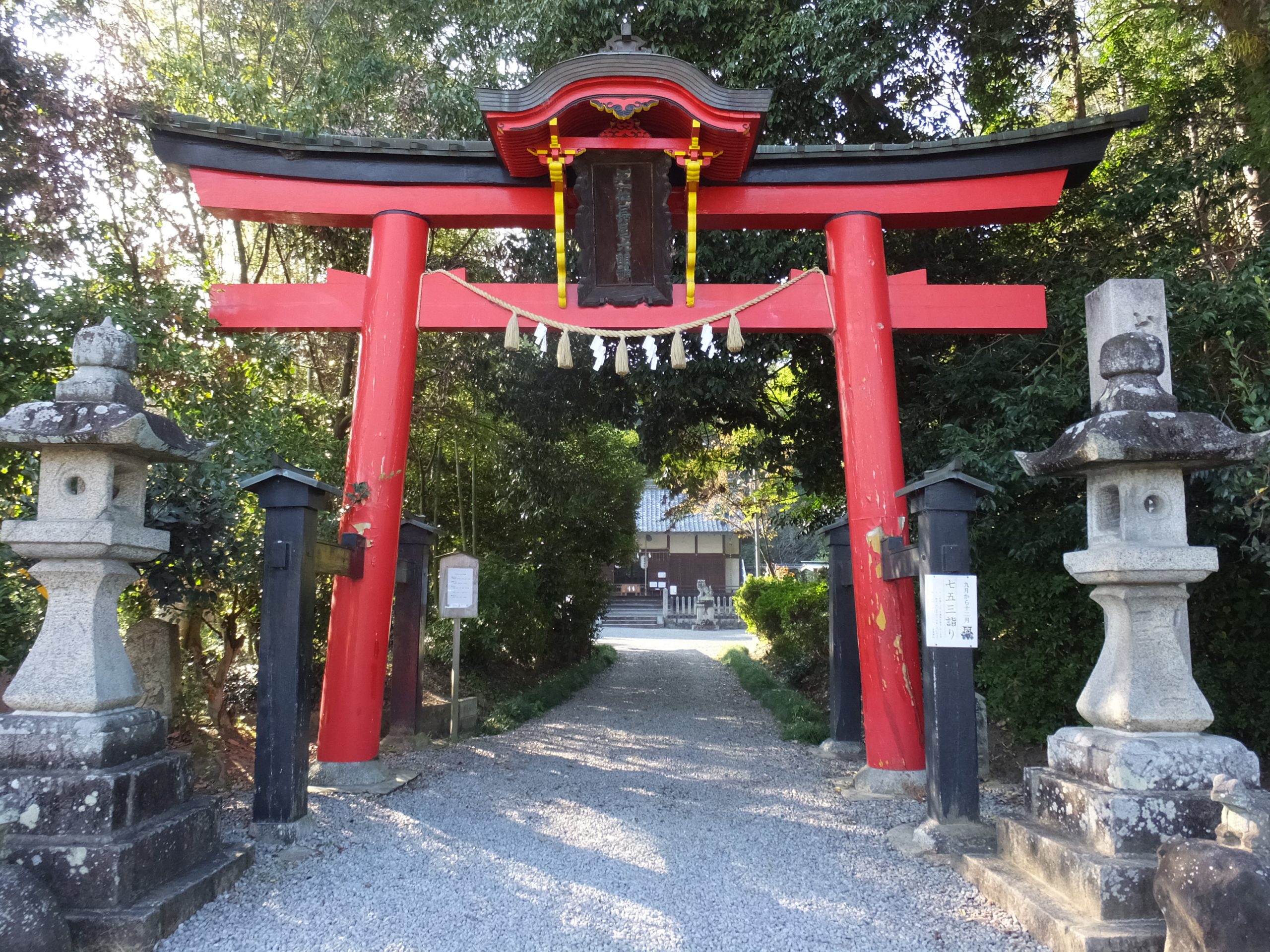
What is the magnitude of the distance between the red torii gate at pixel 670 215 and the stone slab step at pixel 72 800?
2.23 metres

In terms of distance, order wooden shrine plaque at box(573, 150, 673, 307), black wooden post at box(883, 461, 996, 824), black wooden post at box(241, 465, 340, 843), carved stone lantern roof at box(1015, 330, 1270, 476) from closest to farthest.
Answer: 1. carved stone lantern roof at box(1015, 330, 1270, 476)
2. black wooden post at box(883, 461, 996, 824)
3. black wooden post at box(241, 465, 340, 843)
4. wooden shrine plaque at box(573, 150, 673, 307)

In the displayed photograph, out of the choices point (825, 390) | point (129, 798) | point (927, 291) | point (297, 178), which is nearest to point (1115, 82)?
point (825, 390)

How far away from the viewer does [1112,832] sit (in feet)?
10.6

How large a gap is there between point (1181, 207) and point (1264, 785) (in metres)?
5.37

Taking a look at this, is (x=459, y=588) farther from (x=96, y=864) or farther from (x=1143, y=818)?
(x=1143, y=818)

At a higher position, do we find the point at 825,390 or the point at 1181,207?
the point at 1181,207

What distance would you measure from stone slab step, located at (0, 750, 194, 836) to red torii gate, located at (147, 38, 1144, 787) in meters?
2.23

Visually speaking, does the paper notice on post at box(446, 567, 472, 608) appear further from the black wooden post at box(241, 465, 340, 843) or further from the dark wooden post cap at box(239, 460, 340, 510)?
the dark wooden post cap at box(239, 460, 340, 510)

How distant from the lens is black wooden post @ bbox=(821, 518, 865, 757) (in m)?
6.95

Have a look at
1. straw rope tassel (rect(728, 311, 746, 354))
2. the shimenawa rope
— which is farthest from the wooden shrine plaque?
straw rope tassel (rect(728, 311, 746, 354))

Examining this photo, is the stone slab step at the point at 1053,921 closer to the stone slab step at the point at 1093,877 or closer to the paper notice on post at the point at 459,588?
the stone slab step at the point at 1093,877

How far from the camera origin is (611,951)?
3.26 m

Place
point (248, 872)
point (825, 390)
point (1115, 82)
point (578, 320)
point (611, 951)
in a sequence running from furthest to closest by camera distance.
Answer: point (1115, 82) < point (825, 390) < point (578, 320) < point (248, 872) < point (611, 951)

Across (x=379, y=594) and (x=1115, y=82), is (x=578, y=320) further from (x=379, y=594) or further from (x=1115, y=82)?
(x=1115, y=82)
